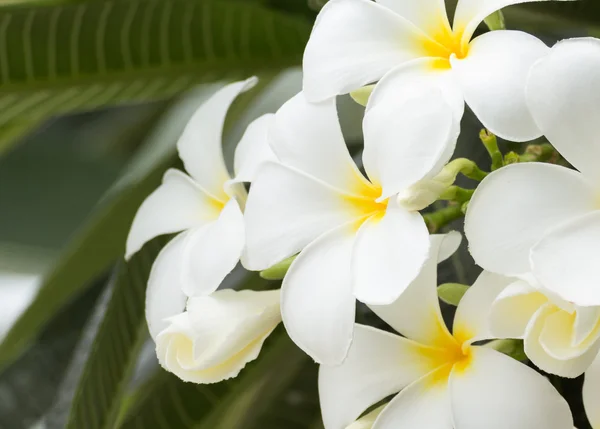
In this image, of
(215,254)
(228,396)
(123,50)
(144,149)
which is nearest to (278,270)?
(215,254)

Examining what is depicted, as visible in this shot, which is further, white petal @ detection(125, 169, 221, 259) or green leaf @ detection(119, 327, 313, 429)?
green leaf @ detection(119, 327, 313, 429)

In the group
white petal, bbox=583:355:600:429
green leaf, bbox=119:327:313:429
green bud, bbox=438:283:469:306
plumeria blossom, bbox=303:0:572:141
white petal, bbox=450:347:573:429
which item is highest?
plumeria blossom, bbox=303:0:572:141

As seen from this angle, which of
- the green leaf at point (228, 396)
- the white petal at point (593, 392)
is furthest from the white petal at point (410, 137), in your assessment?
the green leaf at point (228, 396)

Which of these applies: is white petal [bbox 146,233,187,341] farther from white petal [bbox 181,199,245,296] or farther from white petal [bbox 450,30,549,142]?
white petal [bbox 450,30,549,142]

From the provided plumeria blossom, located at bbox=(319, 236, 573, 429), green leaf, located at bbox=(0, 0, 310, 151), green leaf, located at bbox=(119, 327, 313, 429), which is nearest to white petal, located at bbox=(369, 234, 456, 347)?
plumeria blossom, located at bbox=(319, 236, 573, 429)

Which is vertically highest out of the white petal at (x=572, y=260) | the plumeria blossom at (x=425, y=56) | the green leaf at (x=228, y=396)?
the plumeria blossom at (x=425, y=56)

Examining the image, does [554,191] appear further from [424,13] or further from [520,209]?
[424,13]

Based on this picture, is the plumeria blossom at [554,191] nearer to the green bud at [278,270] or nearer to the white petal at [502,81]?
the white petal at [502,81]
